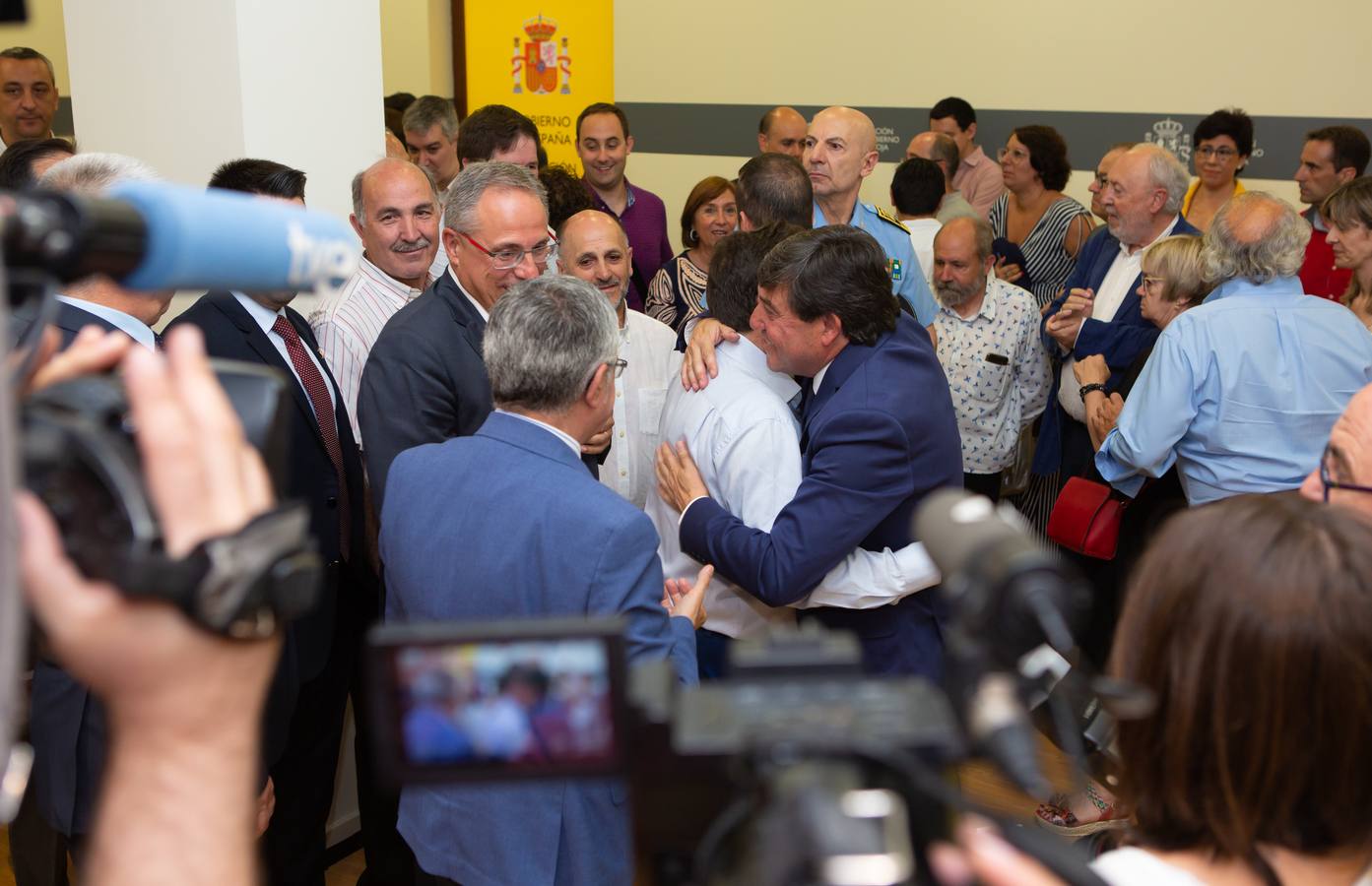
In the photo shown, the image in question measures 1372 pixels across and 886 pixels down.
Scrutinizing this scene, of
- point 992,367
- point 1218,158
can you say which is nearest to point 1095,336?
point 992,367

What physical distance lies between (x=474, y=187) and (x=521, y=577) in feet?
4.29

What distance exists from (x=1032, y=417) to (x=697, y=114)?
4.63 m

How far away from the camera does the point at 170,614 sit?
0.63m

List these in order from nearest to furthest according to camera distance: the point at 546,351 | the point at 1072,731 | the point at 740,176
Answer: the point at 1072,731 < the point at 546,351 < the point at 740,176

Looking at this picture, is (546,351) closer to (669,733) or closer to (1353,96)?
(669,733)

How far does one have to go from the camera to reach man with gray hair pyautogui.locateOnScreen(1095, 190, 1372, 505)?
3.00 meters

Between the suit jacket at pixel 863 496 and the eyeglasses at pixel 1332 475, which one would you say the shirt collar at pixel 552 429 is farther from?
the eyeglasses at pixel 1332 475

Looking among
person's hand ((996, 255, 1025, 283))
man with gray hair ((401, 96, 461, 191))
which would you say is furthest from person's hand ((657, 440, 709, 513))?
person's hand ((996, 255, 1025, 283))

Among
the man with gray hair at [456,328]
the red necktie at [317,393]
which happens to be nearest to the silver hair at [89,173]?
the red necktie at [317,393]

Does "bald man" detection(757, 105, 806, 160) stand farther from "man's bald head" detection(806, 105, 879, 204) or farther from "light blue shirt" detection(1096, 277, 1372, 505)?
"light blue shirt" detection(1096, 277, 1372, 505)

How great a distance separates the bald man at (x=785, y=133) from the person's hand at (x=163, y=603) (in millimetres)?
5426

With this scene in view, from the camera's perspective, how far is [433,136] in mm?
5105

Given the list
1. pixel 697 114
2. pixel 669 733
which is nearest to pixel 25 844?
pixel 669 733

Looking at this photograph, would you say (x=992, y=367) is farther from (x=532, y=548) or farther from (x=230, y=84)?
(x=532, y=548)
